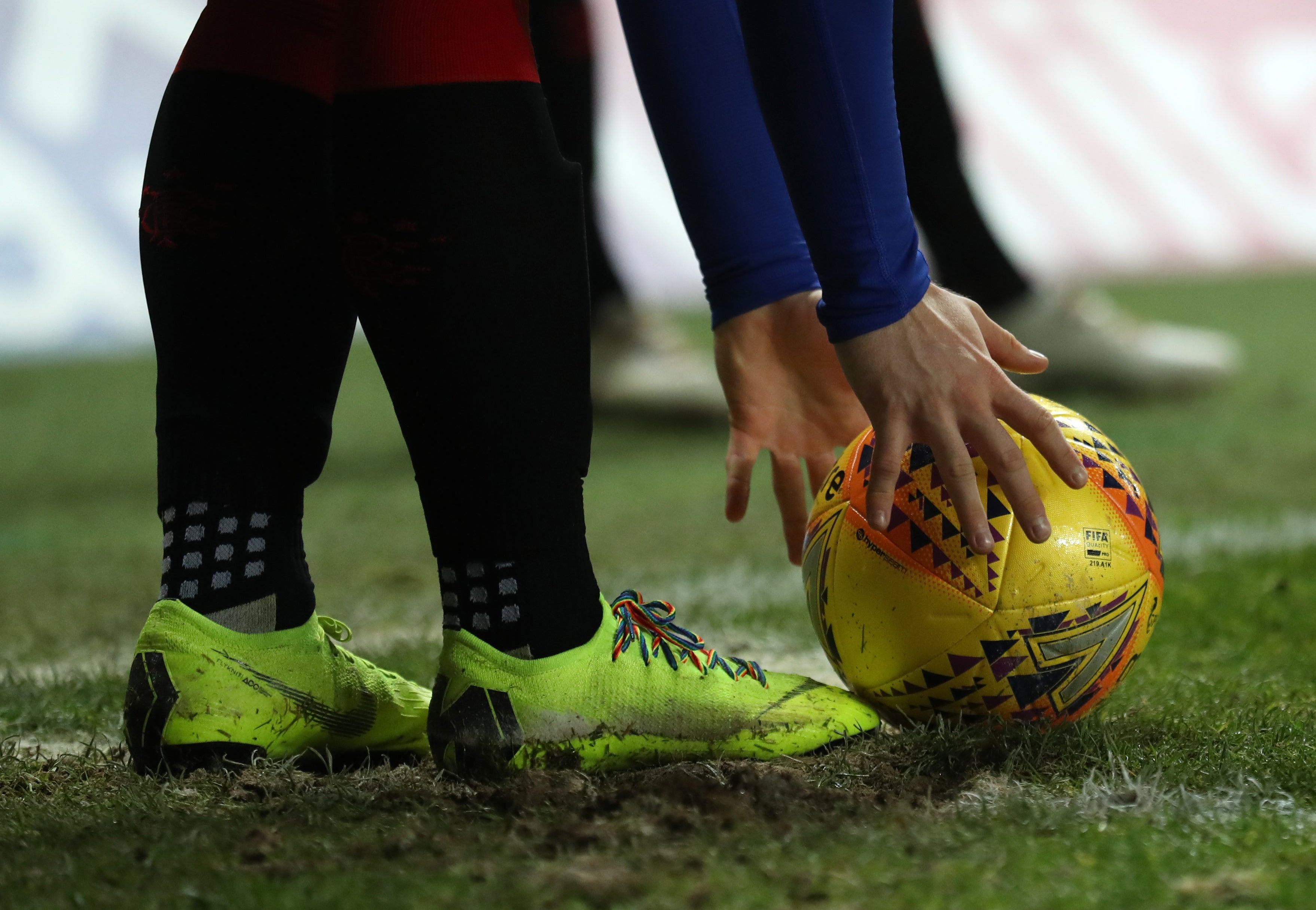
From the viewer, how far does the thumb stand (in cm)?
135

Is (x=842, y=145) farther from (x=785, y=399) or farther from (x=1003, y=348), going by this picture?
(x=785, y=399)

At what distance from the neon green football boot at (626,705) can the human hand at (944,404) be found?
30 cm

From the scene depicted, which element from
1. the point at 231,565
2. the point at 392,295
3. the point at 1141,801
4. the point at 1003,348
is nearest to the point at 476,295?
the point at 392,295

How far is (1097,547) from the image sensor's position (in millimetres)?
1458

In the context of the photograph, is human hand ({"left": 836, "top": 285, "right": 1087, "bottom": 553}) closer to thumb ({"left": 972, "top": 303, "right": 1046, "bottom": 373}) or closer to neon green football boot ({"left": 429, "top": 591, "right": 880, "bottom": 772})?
thumb ({"left": 972, "top": 303, "right": 1046, "bottom": 373})

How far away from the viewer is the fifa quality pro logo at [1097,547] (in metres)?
1.45

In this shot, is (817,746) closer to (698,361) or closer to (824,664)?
(824,664)

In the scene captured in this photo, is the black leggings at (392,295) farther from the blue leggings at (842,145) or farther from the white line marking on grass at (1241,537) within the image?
the white line marking on grass at (1241,537)

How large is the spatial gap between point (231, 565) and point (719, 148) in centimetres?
77

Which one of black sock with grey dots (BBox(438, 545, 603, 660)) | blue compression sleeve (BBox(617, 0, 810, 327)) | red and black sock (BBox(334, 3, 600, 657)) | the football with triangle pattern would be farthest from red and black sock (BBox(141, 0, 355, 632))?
the football with triangle pattern

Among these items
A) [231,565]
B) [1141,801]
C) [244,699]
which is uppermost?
[231,565]

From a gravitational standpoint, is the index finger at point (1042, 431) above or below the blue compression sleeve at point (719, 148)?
below

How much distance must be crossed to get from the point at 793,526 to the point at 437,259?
2.36 feet

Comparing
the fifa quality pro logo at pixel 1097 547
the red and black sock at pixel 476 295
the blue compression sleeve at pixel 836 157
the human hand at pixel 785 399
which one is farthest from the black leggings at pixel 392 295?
the fifa quality pro logo at pixel 1097 547
